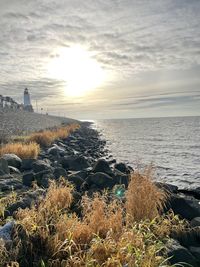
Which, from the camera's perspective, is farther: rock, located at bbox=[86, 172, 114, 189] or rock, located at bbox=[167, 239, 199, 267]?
rock, located at bbox=[86, 172, 114, 189]

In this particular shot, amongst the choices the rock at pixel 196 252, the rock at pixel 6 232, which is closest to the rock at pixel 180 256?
the rock at pixel 196 252

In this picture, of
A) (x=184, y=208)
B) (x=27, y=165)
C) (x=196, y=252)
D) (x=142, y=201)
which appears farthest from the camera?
(x=27, y=165)

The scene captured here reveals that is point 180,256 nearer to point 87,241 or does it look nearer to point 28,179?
point 87,241

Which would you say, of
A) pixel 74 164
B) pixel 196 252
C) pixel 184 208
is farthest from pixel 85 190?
pixel 74 164

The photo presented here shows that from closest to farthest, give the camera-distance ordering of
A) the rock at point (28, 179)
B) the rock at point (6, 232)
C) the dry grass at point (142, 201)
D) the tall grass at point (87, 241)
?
the tall grass at point (87, 241) < the rock at point (6, 232) < the dry grass at point (142, 201) < the rock at point (28, 179)

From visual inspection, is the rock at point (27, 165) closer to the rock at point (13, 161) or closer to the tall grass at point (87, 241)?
the rock at point (13, 161)

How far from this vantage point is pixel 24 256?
Answer: 5195 millimetres

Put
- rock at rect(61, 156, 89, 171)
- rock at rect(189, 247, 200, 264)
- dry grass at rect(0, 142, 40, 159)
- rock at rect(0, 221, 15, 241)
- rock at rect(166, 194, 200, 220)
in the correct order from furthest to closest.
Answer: dry grass at rect(0, 142, 40, 159)
rock at rect(61, 156, 89, 171)
rock at rect(166, 194, 200, 220)
rock at rect(189, 247, 200, 264)
rock at rect(0, 221, 15, 241)

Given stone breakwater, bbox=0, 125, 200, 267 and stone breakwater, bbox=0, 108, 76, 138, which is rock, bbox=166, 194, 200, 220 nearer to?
stone breakwater, bbox=0, 125, 200, 267

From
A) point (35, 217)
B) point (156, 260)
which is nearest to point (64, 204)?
point (35, 217)

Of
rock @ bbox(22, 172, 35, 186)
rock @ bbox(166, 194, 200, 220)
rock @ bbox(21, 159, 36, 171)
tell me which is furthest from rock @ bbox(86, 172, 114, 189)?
rock @ bbox(21, 159, 36, 171)

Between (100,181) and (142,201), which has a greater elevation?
(142,201)

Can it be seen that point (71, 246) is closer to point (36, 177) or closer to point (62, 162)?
point (36, 177)

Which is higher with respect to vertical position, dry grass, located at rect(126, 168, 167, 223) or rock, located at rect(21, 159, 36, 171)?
dry grass, located at rect(126, 168, 167, 223)
